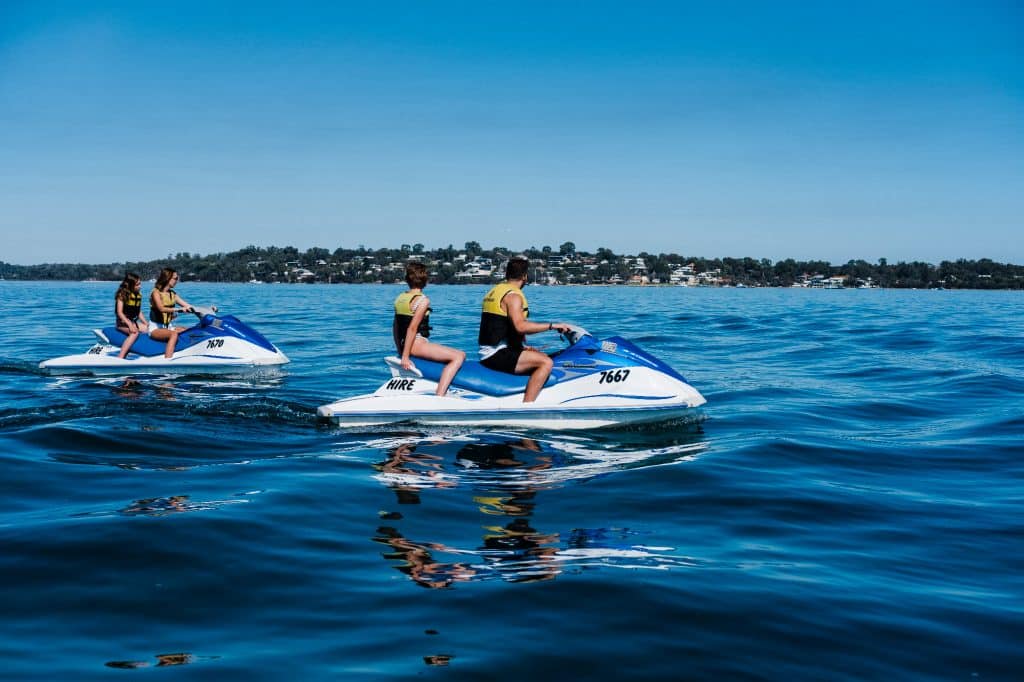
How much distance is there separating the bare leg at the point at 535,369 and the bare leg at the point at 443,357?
2.59 feet

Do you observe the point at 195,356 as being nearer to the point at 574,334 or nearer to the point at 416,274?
the point at 416,274

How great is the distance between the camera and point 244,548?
19.0ft

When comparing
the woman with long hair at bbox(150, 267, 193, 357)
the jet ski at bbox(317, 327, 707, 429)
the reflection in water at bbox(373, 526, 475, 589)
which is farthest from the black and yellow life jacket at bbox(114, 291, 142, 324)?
the reflection in water at bbox(373, 526, 475, 589)

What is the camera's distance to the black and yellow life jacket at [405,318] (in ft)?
35.8

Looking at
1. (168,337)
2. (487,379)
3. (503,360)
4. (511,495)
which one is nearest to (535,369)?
(503,360)

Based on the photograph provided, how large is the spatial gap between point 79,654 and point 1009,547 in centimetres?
593

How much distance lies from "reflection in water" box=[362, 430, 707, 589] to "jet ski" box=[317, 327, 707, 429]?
0.42m

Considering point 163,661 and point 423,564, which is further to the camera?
point 423,564

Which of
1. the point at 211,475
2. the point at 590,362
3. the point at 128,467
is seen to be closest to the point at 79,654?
the point at 211,475

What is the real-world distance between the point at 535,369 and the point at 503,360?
45 centimetres

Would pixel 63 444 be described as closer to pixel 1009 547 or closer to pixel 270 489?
pixel 270 489

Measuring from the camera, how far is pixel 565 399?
10.7 m

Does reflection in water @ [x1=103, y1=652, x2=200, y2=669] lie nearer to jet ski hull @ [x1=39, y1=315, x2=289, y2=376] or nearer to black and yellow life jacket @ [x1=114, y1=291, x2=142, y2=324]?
jet ski hull @ [x1=39, y1=315, x2=289, y2=376]

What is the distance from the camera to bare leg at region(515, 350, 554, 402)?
34.9 ft
